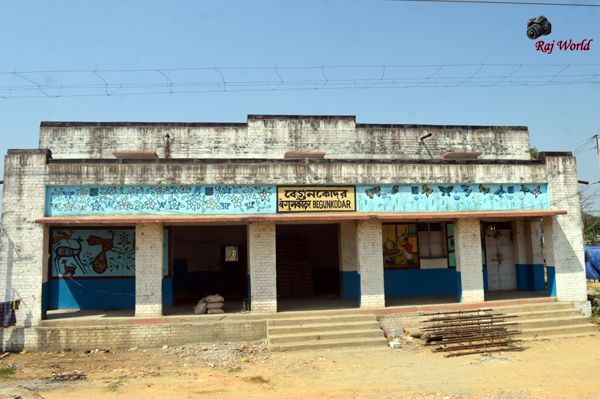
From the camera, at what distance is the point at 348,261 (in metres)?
15.3

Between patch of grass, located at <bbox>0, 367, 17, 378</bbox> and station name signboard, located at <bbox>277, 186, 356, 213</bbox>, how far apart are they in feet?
23.3

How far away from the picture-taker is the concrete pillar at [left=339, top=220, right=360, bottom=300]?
1522cm

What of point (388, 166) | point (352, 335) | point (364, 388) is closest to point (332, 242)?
point (388, 166)

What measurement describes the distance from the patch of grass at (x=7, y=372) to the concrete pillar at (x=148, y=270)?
9.52 ft

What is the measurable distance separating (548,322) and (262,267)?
7.91m

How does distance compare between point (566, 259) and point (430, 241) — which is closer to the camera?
point (566, 259)

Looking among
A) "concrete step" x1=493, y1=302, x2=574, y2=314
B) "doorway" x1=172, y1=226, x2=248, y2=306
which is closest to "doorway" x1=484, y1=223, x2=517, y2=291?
"concrete step" x1=493, y1=302, x2=574, y2=314

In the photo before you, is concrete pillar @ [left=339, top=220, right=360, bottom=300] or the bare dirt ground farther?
concrete pillar @ [left=339, top=220, right=360, bottom=300]

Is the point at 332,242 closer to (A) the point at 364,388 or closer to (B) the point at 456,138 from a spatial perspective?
(B) the point at 456,138

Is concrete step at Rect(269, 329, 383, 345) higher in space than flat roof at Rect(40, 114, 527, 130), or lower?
lower

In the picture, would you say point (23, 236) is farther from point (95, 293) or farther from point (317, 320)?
point (317, 320)

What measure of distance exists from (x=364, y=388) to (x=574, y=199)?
31.7 feet

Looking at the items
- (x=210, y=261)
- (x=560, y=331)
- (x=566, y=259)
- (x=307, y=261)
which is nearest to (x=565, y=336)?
(x=560, y=331)

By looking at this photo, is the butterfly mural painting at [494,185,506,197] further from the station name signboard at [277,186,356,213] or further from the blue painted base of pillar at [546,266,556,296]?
the station name signboard at [277,186,356,213]
